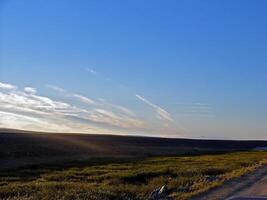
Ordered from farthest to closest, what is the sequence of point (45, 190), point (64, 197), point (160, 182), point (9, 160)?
point (9, 160) → point (160, 182) → point (45, 190) → point (64, 197)

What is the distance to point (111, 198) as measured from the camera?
21.5 m

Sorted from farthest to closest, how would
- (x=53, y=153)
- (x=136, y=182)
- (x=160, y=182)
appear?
(x=53, y=153), (x=136, y=182), (x=160, y=182)

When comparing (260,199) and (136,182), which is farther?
(136,182)

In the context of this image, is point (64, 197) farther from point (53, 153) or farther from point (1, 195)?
point (53, 153)

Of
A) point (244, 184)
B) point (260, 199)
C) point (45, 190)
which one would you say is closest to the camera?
point (260, 199)

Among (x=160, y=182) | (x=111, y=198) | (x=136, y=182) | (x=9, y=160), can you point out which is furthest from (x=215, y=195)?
(x=9, y=160)

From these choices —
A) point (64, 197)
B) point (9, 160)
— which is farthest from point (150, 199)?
point (9, 160)

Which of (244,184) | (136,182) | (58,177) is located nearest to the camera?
(244,184)

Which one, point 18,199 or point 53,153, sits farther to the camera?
point 53,153

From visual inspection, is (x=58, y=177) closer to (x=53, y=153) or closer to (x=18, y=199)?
(x=18, y=199)

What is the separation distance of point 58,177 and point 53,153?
154ft

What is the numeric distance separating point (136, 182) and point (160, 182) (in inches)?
120

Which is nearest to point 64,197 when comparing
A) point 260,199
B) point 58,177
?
point 260,199

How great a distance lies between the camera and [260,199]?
19.3m
